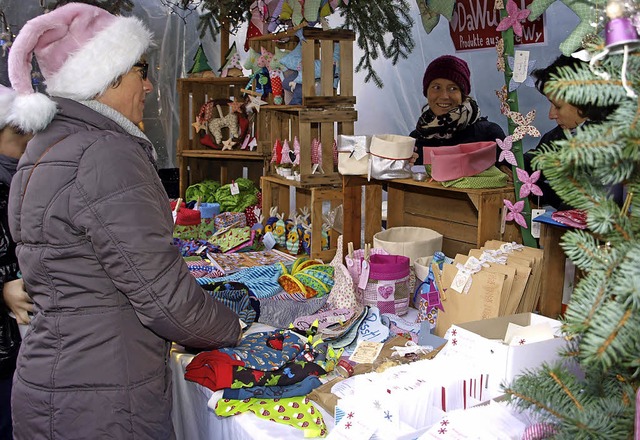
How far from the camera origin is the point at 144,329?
5.91ft

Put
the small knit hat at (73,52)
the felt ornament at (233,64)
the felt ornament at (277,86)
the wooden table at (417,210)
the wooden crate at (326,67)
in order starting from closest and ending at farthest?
the small knit hat at (73,52), the wooden table at (417,210), the wooden crate at (326,67), the felt ornament at (277,86), the felt ornament at (233,64)

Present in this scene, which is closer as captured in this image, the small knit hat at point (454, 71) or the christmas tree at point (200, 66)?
the small knit hat at point (454, 71)

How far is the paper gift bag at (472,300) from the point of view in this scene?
2.43 m

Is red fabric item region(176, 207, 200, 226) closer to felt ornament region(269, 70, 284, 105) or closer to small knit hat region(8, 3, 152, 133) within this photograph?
felt ornament region(269, 70, 284, 105)

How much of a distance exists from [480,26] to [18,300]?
2342mm

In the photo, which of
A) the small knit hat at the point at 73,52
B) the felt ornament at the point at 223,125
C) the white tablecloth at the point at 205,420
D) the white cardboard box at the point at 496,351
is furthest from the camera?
the felt ornament at the point at 223,125

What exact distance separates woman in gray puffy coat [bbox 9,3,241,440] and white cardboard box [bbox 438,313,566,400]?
74cm

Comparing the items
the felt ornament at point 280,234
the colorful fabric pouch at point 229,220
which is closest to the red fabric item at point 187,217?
the colorful fabric pouch at point 229,220

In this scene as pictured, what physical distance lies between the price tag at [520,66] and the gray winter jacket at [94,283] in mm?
1670

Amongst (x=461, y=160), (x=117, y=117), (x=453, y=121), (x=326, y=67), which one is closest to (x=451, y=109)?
(x=453, y=121)

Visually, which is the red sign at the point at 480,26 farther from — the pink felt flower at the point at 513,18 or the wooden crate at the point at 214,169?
the wooden crate at the point at 214,169

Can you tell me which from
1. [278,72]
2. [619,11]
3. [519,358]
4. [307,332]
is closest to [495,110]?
[278,72]

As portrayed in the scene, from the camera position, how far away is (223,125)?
5344mm

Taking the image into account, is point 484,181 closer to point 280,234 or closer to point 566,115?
point 566,115
